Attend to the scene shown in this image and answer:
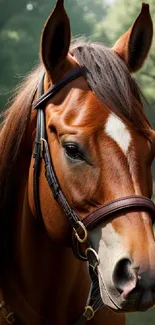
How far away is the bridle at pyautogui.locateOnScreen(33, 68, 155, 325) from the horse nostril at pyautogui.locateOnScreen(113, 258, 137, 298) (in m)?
0.20

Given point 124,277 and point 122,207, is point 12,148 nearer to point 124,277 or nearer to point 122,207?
point 122,207

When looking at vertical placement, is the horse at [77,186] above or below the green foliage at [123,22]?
below

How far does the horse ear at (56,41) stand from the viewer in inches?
119

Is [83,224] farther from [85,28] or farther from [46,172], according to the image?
[85,28]

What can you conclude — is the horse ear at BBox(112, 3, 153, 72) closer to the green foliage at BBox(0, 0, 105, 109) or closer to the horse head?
the horse head

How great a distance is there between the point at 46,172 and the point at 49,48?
2.05 feet

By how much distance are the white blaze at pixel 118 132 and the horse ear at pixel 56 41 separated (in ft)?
1.62

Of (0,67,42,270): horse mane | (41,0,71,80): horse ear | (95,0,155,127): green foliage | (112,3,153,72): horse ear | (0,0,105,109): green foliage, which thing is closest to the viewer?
(41,0,71,80): horse ear

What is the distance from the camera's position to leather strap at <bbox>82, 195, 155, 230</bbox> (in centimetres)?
259

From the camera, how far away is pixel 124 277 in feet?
8.32

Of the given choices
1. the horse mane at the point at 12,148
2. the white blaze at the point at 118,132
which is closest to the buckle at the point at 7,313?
the horse mane at the point at 12,148

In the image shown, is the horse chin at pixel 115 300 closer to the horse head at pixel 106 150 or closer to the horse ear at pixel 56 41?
the horse head at pixel 106 150

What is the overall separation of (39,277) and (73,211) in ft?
1.98

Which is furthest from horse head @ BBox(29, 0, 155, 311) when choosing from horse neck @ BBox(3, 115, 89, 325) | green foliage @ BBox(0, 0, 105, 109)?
green foliage @ BBox(0, 0, 105, 109)
